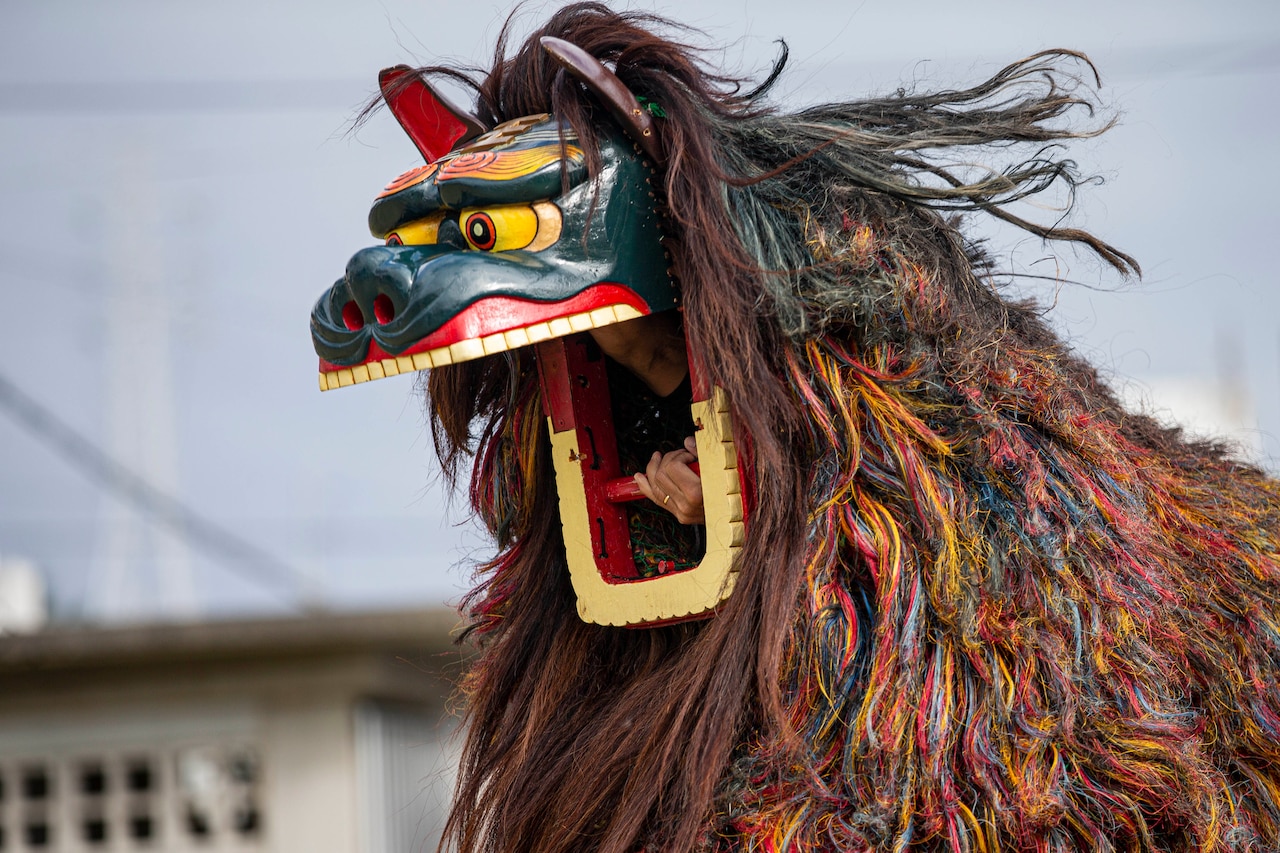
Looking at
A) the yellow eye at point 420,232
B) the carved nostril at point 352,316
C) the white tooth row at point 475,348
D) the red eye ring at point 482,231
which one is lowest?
A: the white tooth row at point 475,348

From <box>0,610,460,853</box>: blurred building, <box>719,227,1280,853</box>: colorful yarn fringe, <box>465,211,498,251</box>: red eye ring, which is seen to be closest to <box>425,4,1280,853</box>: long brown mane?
<box>719,227,1280,853</box>: colorful yarn fringe

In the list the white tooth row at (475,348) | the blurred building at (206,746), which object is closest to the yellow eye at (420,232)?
the white tooth row at (475,348)

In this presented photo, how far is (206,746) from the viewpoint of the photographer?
203 inches

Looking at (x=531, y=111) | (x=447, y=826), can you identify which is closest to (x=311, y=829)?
(x=447, y=826)

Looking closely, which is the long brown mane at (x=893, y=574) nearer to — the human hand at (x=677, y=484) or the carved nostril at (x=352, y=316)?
the human hand at (x=677, y=484)

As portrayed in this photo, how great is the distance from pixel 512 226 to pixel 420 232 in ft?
0.37

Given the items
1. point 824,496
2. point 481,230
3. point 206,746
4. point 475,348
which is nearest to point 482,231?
point 481,230

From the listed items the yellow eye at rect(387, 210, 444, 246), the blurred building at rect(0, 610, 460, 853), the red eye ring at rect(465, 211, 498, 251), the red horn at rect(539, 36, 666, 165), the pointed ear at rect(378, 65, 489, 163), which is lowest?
the blurred building at rect(0, 610, 460, 853)

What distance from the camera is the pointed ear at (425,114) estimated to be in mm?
1500

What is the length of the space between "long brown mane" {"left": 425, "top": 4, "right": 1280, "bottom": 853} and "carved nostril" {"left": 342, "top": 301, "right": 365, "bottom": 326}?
0.93 ft

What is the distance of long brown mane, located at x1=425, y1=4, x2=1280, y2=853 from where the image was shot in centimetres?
122

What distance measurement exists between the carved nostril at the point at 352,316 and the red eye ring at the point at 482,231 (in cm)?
13

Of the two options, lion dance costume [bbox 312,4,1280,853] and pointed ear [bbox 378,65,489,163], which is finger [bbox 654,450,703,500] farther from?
pointed ear [bbox 378,65,489,163]

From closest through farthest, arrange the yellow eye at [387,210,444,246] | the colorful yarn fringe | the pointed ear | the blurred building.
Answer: the colorful yarn fringe < the yellow eye at [387,210,444,246] < the pointed ear < the blurred building
